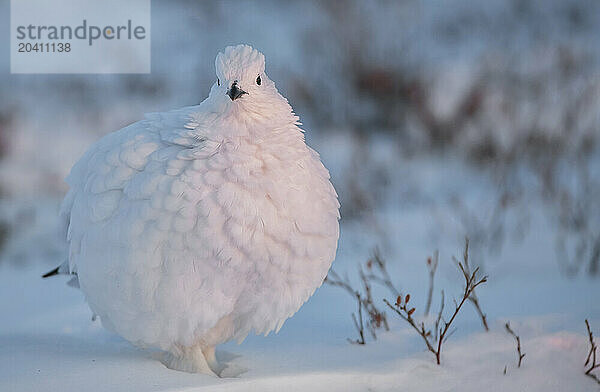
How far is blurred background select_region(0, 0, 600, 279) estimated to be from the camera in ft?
14.2

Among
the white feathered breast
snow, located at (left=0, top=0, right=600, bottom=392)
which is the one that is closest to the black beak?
Answer: the white feathered breast

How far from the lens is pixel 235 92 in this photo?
6.71 feet

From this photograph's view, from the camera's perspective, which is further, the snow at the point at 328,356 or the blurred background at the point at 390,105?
the blurred background at the point at 390,105

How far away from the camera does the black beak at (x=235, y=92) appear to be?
2043 mm

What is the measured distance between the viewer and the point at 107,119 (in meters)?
4.90

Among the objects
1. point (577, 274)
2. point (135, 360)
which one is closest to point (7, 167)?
point (135, 360)

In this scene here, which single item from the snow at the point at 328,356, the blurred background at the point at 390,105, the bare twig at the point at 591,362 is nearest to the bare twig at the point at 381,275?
the snow at the point at 328,356

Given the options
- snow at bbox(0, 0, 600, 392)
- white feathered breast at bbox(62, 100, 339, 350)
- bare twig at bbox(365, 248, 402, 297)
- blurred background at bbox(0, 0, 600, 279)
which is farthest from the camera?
blurred background at bbox(0, 0, 600, 279)

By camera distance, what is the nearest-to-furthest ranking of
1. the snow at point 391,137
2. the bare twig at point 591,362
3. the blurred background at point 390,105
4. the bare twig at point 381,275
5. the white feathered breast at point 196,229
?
the white feathered breast at point 196,229, the bare twig at point 591,362, the bare twig at point 381,275, the snow at point 391,137, the blurred background at point 390,105

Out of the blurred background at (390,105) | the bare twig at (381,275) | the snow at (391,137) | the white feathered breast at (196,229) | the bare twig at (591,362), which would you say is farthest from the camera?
the blurred background at (390,105)

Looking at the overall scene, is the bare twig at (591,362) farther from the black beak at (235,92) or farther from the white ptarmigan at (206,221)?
the black beak at (235,92)

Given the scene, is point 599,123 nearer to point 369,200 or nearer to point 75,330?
point 369,200

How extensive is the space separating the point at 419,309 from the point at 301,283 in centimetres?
103

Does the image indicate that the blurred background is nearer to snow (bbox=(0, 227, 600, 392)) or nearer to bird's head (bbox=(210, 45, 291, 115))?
snow (bbox=(0, 227, 600, 392))
